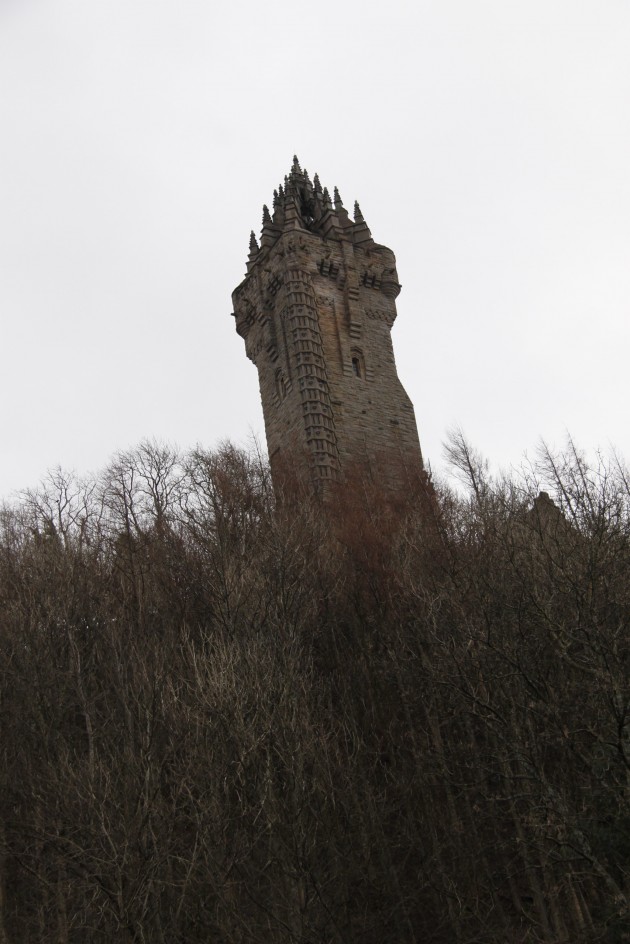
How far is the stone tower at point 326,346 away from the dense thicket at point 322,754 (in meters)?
15.6

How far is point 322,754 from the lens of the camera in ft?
Result: 48.8

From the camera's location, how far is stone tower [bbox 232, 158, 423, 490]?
37.5 m

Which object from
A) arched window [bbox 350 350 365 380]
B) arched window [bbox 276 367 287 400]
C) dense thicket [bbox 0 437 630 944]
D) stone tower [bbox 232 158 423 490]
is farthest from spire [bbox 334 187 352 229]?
dense thicket [bbox 0 437 630 944]

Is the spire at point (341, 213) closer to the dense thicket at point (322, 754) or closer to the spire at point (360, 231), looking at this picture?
the spire at point (360, 231)

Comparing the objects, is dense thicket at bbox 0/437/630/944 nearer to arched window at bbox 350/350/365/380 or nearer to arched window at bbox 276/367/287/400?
arched window at bbox 276/367/287/400

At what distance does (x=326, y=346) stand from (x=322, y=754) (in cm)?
2837

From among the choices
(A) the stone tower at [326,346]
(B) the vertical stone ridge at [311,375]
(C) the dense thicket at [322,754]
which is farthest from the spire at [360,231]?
(C) the dense thicket at [322,754]

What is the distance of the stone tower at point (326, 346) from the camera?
37500mm

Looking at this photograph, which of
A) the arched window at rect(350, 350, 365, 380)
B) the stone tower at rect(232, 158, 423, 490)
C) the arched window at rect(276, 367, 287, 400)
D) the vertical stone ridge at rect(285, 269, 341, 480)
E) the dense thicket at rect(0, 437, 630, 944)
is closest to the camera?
the dense thicket at rect(0, 437, 630, 944)

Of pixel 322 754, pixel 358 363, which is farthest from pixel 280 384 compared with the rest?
pixel 322 754

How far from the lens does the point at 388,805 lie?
54.7ft

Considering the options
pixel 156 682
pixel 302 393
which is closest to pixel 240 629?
pixel 156 682

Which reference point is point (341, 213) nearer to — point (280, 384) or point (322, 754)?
point (280, 384)

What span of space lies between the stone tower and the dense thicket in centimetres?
1557
